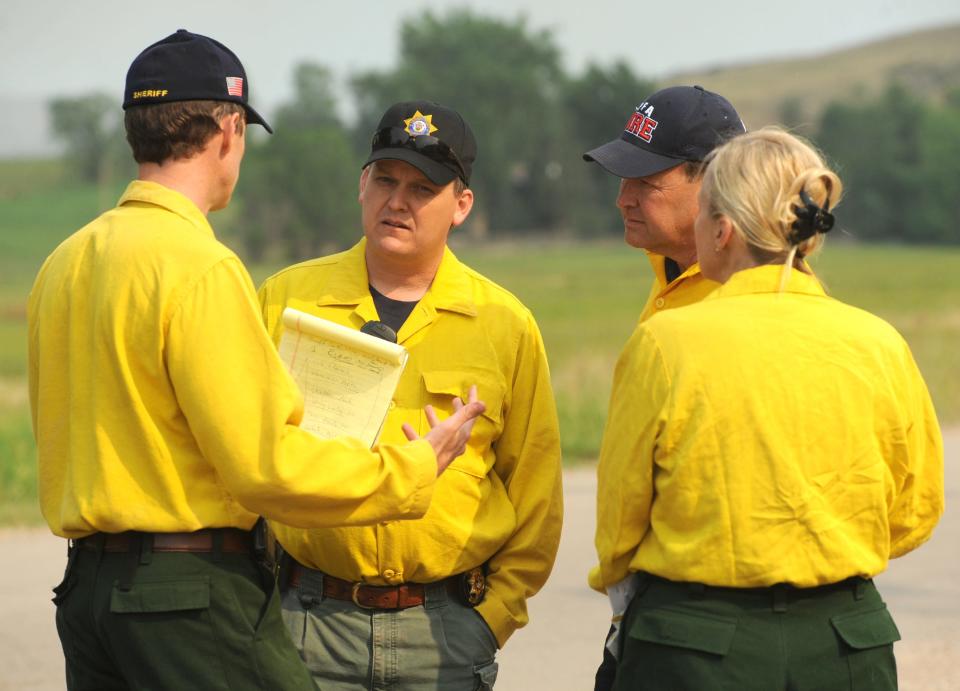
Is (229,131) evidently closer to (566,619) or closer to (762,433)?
(762,433)

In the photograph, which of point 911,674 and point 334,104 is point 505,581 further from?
point 334,104

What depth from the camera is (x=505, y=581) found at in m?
3.93

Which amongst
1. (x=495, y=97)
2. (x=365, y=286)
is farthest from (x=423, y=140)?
(x=495, y=97)

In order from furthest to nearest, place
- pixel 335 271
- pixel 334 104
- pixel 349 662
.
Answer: pixel 334 104 → pixel 335 271 → pixel 349 662

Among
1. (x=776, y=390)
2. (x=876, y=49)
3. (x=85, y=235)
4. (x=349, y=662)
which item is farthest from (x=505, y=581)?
(x=876, y=49)

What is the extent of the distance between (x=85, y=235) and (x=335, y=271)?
40.5 inches

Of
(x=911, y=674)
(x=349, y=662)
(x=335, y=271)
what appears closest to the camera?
(x=349, y=662)

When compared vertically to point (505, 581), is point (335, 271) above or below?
above

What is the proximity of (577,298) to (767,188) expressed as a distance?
129ft

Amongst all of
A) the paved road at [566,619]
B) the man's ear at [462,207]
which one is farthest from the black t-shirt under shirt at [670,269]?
the paved road at [566,619]

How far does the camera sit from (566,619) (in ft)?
23.2

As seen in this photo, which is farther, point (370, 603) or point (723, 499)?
point (370, 603)

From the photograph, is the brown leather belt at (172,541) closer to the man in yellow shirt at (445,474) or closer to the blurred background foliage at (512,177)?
the man in yellow shirt at (445,474)

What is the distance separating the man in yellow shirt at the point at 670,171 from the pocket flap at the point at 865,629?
1227 millimetres
